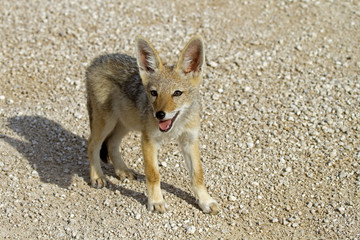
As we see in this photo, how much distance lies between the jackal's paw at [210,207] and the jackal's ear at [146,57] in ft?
6.11

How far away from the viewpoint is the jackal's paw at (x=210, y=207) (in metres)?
6.84

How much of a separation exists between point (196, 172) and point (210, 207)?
0.49 metres

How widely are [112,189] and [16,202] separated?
134 centimetres

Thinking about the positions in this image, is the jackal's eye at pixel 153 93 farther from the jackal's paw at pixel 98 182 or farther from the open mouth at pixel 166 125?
the jackal's paw at pixel 98 182

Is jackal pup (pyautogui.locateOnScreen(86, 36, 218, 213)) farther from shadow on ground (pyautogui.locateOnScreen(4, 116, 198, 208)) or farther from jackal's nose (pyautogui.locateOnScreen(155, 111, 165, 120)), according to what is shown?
shadow on ground (pyautogui.locateOnScreen(4, 116, 198, 208))

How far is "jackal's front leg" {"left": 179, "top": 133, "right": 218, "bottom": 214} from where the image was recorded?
684 cm

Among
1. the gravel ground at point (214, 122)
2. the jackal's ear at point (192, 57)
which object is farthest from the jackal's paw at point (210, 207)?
the jackal's ear at point (192, 57)

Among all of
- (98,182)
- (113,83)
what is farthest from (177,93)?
(98,182)

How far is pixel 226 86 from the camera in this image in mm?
9406

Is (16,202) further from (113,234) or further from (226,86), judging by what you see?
(226,86)

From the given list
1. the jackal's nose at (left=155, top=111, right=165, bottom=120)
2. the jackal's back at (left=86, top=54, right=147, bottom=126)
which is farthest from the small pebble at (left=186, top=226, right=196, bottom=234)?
the jackal's back at (left=86, top=54, right=147, bottom=126)

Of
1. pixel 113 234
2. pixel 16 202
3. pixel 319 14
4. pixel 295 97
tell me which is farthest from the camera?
pixel 319 14

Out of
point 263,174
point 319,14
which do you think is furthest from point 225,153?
point 319,14

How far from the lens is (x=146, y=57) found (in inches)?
265
